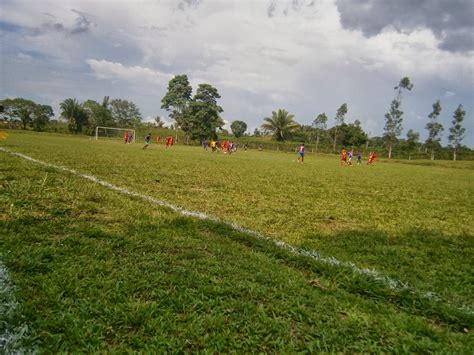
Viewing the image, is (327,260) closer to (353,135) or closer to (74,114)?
(353,135)

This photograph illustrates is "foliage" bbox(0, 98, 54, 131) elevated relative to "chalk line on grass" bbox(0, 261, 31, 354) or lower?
elevated

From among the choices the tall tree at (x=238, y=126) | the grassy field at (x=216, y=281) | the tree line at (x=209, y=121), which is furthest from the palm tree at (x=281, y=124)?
the grassy field at (x=216, y=281)

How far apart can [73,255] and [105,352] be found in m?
1.54

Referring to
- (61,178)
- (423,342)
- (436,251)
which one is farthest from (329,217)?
(61,178)

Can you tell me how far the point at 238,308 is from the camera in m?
2.52

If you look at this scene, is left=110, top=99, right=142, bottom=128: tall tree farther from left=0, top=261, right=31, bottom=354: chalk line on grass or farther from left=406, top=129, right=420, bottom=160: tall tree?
left=0, top=261, right=31, bottom=354: chalk line on grass

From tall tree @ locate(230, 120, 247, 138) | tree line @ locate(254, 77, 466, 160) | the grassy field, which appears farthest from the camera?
tall tree @ locate(230, 120, 247, 138)

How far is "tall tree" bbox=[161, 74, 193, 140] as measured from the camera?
76.8 metres

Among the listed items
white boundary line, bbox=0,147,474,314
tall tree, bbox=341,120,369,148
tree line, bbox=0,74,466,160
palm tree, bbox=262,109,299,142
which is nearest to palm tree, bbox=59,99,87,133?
tree line, bbox=0,74,466,160

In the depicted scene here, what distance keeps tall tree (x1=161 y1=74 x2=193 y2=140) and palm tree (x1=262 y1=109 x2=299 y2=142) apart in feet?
72.9

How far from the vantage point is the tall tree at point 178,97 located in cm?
7675

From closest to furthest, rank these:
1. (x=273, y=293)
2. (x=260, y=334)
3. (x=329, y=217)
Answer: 1. (x=260, y=334)
2. (x=273, y=293)
3. (x=329, y=217)

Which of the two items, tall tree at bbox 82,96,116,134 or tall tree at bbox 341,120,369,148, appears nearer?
tall tree at bbox 341,120,369,148

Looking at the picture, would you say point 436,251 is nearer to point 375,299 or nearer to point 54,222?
point 375,299
